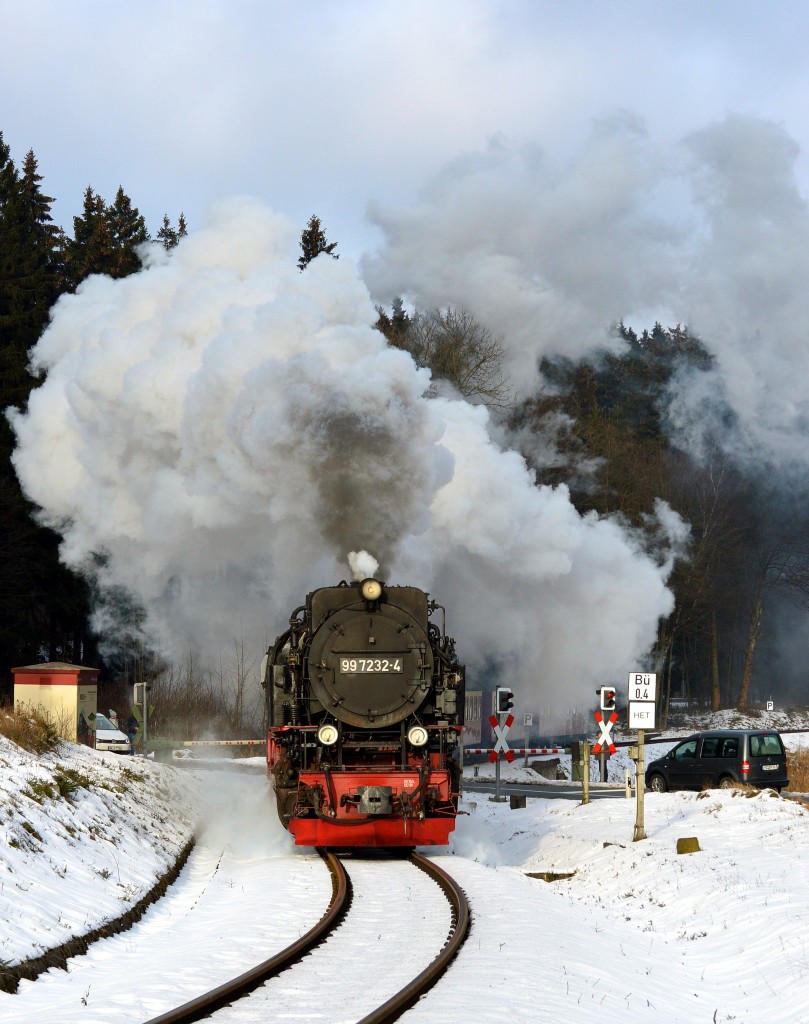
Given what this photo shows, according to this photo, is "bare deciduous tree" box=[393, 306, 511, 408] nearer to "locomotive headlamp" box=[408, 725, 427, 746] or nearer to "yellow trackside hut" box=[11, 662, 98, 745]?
"yellow trackside hut" box=[11, 662, 98, 745]

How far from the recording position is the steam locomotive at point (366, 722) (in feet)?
47.2

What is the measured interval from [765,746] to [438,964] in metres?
15.4

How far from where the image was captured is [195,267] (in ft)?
91.1

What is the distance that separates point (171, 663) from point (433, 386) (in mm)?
11425

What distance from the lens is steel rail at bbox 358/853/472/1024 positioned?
6824 millimetres

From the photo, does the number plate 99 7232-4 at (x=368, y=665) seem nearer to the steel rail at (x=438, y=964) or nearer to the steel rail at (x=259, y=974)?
the steel rail at (x=438, y=964)

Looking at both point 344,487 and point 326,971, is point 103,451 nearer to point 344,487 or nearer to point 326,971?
point 344,487

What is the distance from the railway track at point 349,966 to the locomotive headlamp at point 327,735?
2198 millimetres

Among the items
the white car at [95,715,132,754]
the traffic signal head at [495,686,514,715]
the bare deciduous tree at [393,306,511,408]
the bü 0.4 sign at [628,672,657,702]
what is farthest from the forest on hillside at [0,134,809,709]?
the bü 0.4 sign at [628,672,657,702]

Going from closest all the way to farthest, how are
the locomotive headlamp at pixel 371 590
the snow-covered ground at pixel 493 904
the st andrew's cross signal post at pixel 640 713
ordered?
the snow-covered ground at pixel 493 904
the locomotive headlamp at pixel 371 590
the st andrew's cross signal post at pixel 640 713

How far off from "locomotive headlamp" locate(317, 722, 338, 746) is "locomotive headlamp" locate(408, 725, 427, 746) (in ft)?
2.99

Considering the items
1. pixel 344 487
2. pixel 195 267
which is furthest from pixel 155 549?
pixel 344 487

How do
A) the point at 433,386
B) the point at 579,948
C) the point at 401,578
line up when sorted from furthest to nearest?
the point at 433,386, the point at 401,578, the point at 579,948

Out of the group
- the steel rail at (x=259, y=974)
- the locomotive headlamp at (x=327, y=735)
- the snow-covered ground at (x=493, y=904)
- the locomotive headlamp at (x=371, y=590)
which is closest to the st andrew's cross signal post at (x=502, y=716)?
the snow-covered ground at (x=493, y=904)
